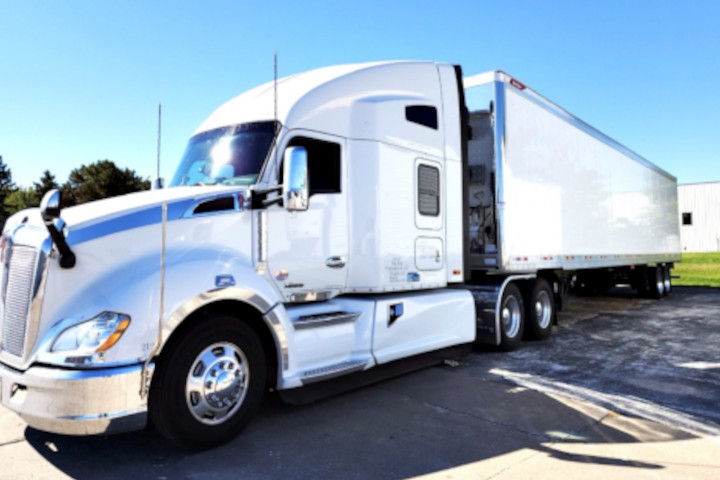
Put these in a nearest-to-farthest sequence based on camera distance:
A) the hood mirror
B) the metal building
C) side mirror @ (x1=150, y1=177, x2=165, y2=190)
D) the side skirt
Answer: the hood mirror
the side skirt
side mirror @ (x1=150, y1=177, x2=165, y2=190)
the metal building

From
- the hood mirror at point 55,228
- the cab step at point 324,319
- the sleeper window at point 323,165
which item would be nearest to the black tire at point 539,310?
the cab step at point 324,319

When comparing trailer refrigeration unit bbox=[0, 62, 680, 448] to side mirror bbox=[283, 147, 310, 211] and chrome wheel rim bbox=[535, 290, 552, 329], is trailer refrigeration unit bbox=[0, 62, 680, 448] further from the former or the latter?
chrome wheel rim bbox=[535, 290, 552, 329]

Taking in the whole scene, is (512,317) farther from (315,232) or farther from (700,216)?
(700,216)

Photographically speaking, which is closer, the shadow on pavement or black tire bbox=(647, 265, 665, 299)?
the shadow on pavement

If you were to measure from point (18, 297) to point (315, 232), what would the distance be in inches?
91.5

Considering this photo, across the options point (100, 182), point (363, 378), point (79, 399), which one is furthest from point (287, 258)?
point (100, 182)

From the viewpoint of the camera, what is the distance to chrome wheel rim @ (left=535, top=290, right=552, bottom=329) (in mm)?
8355

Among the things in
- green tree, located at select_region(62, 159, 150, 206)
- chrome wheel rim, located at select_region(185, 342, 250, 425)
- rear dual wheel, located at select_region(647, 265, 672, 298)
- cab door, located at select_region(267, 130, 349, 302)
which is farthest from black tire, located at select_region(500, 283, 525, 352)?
green tree, located at select_region(62, 159, 150, 206)

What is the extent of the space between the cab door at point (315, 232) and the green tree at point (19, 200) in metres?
74.1

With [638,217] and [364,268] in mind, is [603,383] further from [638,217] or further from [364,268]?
[638,217]

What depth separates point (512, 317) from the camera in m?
7.78

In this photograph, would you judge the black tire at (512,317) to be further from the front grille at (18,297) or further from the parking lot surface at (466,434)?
the front grille at (18,297)

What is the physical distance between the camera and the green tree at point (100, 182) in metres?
50.2

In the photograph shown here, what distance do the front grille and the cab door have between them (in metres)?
1.72
